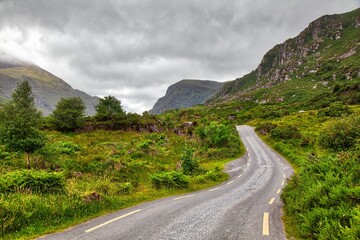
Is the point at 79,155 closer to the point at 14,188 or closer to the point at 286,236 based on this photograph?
the point at 14,188

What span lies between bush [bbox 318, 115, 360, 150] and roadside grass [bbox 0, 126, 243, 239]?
368 inches

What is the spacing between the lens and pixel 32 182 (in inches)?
482

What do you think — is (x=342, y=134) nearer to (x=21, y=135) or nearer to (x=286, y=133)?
(x=21, y=135)

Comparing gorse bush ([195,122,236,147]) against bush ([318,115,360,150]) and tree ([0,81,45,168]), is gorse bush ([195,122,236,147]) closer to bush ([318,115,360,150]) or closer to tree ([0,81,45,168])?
bush ([318,115,360,150])

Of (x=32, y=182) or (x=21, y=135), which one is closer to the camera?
(x=32, y=182)

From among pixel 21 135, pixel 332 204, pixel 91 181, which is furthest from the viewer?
pixel 21 135

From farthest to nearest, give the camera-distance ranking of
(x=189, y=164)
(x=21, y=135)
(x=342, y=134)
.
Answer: (x=189, y=164), (x=21, y=135), (x=342, y=134)

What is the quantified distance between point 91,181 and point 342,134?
15.5 m

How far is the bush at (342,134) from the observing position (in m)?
15.3

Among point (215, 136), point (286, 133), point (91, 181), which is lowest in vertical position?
point (91, 181)

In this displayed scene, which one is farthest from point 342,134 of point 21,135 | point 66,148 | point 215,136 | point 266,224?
point 215,136

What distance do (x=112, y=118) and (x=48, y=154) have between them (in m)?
29.0

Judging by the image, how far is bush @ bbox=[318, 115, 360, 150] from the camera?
1531cm

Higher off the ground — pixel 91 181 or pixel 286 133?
pixel 286 133
